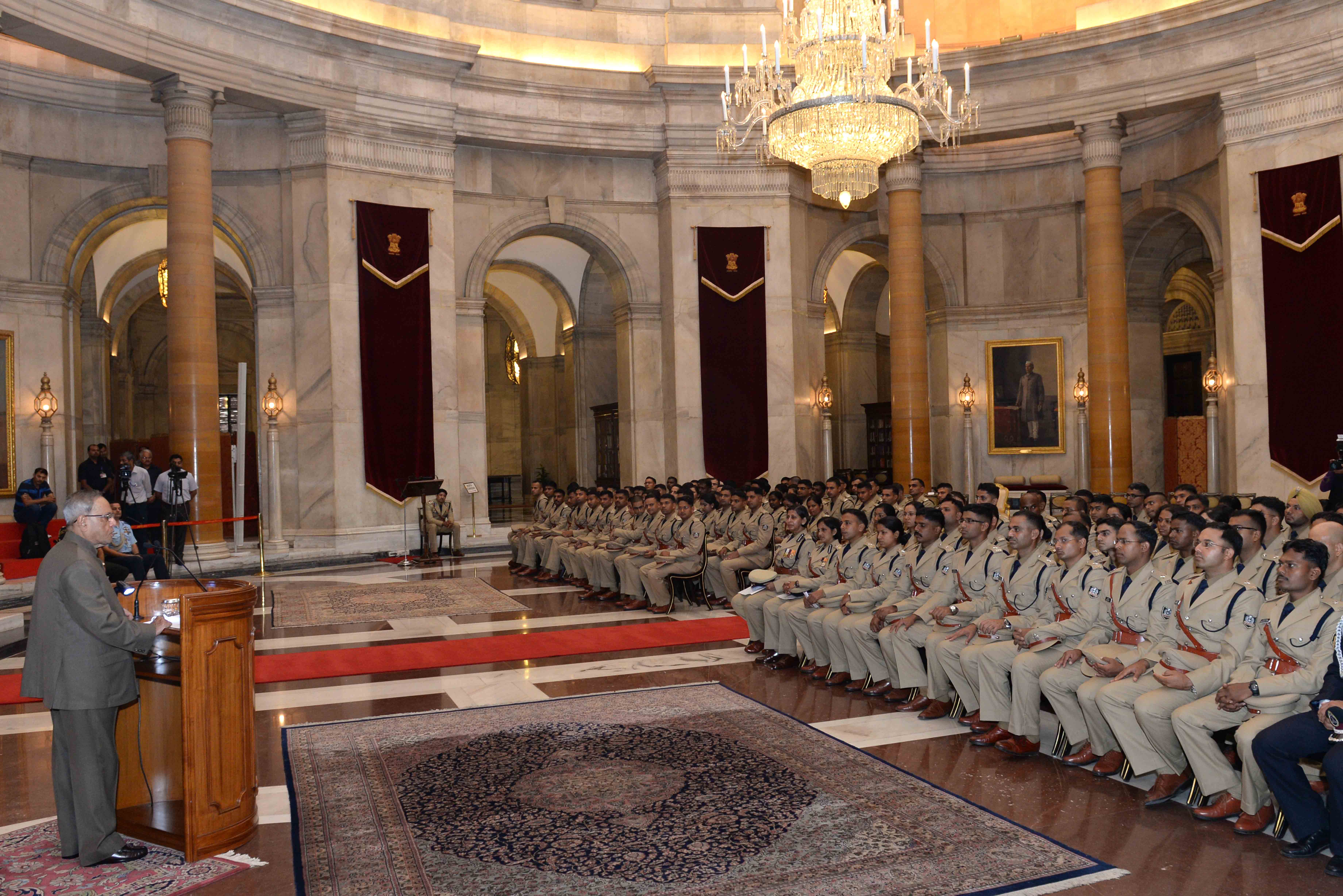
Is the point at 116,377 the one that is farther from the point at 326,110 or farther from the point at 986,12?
the point at 986,12

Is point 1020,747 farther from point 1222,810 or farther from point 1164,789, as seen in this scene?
point 1222,810

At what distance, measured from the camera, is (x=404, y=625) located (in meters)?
10.7

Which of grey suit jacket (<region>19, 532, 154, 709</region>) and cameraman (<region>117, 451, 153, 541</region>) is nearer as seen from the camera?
grey suit jacket (<region>19, 532, 154, 709</region>)

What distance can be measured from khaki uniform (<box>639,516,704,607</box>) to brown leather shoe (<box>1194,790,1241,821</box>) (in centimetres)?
655

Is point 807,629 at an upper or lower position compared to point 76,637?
lower

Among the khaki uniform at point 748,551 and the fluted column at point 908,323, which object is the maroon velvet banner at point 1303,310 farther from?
the khaki uniform at point 748,551

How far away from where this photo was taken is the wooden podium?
467cm

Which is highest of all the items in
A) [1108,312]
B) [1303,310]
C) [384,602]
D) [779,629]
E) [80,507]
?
[1108,312]

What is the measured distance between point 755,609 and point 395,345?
33.9 feet

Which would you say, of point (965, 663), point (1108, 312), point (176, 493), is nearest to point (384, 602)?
point (176, 493)

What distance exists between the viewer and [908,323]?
19.0m

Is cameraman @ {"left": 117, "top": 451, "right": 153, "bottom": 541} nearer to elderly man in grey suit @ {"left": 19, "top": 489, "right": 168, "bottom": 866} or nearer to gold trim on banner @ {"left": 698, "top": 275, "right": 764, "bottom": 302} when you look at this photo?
gold trim on banner @ {"left": 698, "top": 275, "right": 764, "bottom": 302}

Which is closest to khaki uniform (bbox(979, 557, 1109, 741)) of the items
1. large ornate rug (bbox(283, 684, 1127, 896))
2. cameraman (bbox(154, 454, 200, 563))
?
large ornate rug (bbox(283, 684, 1127, 896))

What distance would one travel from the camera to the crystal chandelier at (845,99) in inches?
443
